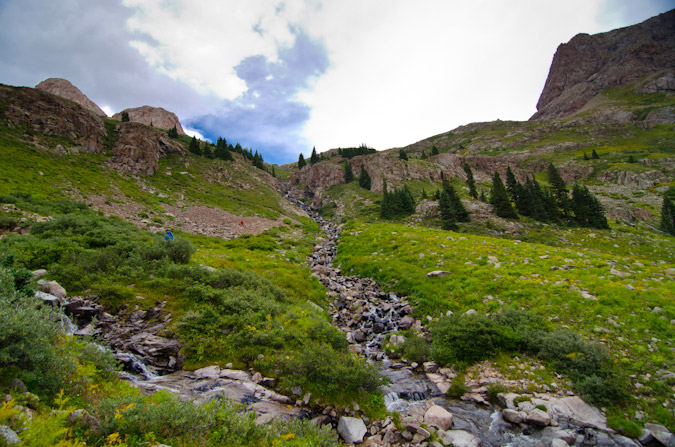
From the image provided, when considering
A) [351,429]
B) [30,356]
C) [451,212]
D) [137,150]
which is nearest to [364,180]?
[451,212]

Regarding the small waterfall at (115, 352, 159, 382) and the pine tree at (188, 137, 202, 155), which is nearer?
the small waterfall at (115, 352, 159, 382)

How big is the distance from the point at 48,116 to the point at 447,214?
6469 cm

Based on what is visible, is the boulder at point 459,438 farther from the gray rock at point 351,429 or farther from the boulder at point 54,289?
the boulder at point 54,289

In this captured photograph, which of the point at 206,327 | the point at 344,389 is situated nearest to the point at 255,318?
the point at 206,327

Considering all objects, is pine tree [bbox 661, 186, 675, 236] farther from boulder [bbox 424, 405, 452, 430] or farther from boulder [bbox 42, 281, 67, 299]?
boulder [bbox 42, 281, 67, 299]

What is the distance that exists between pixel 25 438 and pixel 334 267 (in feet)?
69.8

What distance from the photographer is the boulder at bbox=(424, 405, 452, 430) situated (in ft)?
22.5

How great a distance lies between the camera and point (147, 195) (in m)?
36.5

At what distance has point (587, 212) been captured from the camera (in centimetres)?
3838

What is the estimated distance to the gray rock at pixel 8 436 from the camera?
2951 millimetres

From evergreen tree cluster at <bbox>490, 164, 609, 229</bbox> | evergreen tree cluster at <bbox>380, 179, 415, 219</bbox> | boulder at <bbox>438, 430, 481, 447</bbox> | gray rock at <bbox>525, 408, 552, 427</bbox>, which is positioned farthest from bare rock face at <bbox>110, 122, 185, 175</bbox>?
evergreen tree cluster at <bbox>490, 164, 609, 229</bbox>

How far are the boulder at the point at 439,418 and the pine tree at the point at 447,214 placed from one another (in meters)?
32.9

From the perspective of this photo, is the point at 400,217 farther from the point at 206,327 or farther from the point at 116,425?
the point at 116,425

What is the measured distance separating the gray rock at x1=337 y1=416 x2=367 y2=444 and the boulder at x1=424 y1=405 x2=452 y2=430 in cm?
187
